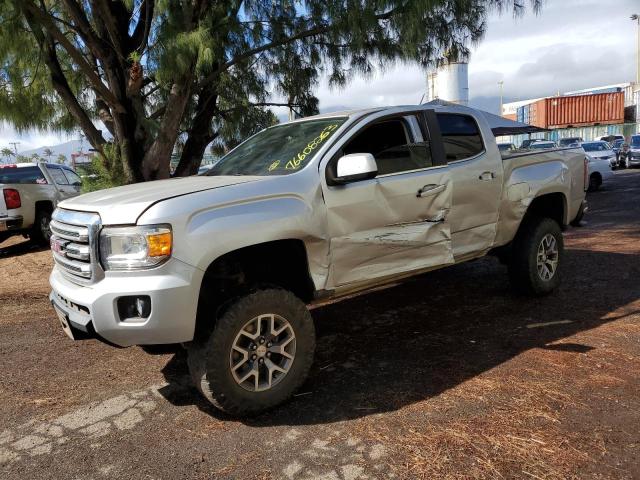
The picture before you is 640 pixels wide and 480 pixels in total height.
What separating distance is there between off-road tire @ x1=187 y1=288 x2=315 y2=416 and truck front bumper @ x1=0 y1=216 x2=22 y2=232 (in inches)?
319

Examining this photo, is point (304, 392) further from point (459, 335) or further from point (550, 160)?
point (550, 160)

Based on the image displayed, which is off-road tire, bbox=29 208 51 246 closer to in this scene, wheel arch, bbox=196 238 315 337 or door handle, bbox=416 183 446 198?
wheel arch, bbox=196 238 315 337

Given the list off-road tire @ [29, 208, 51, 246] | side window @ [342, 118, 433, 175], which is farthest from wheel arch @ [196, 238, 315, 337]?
off-road tire @ [29, 208, 51, 246]

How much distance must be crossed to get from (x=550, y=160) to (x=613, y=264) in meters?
2.34

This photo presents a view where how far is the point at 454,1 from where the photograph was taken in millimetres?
7719

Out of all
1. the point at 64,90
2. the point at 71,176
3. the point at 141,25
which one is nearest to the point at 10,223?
the point at 64,90

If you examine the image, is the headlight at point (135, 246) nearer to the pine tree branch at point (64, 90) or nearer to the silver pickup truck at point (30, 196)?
the pine tree branch at point (64, 90)

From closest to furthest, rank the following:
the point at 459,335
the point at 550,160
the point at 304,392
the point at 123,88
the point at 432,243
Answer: the point at 304,392
the point at 432,243
the point at 459,335
the point at 550,160
the point at 123,88

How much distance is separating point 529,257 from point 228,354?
3.37 meters

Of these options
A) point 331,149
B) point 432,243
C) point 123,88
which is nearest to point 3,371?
point 331,149

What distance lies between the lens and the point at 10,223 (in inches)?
386

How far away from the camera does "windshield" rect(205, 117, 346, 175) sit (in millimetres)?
3830

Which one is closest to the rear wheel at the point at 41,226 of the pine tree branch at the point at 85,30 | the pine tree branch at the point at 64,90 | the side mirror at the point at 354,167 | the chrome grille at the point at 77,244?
the pine tree branch at the point at 64,90

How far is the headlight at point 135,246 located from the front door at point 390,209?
1.13 meters
